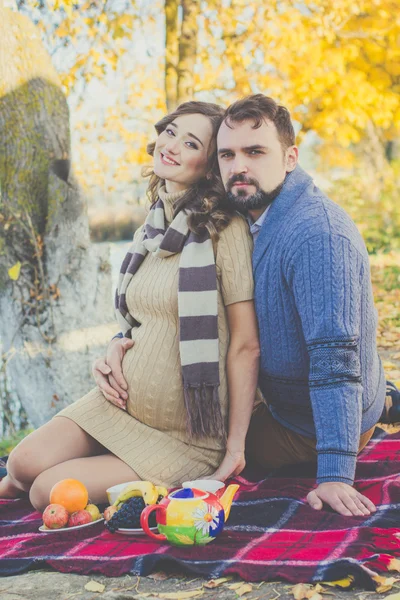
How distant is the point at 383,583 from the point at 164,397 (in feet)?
4.36

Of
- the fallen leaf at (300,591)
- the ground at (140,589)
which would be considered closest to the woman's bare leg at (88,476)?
the ground at (140,589)

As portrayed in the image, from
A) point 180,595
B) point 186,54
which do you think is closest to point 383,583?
point 180,595

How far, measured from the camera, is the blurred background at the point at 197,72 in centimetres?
769

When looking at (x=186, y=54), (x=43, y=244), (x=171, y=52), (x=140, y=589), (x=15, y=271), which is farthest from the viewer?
(x=171, y=52)

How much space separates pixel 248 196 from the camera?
3.15 meters

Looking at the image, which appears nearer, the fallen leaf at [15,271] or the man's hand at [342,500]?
the man's hand at [342,500]

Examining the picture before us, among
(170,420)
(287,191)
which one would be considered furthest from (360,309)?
(170,420)

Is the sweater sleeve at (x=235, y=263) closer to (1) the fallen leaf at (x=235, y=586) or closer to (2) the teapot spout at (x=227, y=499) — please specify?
(2) the teapot spout at (x=227, y=499)

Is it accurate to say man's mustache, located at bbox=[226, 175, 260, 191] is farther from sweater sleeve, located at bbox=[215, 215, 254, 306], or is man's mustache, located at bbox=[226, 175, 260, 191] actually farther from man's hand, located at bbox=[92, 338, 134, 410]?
man's hand, located at bbox=[92, 338, 134, 410]

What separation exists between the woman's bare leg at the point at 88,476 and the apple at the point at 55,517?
20cm

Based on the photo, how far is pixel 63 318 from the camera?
18.8ft

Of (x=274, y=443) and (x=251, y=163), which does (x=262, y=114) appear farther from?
(x=274, y=443)

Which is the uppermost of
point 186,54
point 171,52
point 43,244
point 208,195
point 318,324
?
point 171,52

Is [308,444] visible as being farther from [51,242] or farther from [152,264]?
[51,242]
